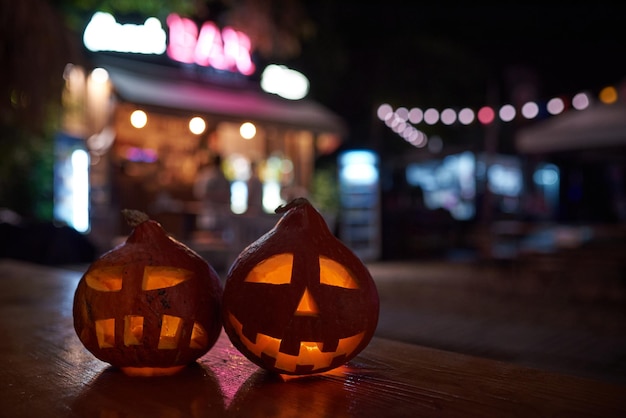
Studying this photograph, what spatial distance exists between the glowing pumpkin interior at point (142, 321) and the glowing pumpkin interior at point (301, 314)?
115 mm

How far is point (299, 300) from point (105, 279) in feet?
1.45

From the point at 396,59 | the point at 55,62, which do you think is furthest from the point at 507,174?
the point at 55,62

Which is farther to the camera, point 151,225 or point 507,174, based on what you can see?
point 507,174

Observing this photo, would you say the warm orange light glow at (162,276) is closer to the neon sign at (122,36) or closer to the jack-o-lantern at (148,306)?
the jack-o-lantern at (148,306)

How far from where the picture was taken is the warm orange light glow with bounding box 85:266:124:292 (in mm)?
1248

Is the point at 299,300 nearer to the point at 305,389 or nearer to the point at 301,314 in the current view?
the point at 301,314

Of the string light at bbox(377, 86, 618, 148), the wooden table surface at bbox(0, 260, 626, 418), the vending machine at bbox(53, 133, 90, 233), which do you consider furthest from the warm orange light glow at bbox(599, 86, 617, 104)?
the wooden table surface at bbox(0, 260, 626, 418)

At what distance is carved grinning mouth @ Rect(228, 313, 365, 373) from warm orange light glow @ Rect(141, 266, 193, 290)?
14cm

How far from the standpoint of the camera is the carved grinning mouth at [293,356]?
1.18m

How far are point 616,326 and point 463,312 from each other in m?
1.50

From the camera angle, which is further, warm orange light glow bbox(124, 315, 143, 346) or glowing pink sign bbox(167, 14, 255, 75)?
glowing pink sign bbox(167, 14, 255, 75)

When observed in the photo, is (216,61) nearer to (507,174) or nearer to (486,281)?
(486,281)

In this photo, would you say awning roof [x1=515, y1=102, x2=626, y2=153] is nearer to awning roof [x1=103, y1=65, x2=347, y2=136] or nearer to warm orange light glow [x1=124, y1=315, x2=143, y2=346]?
awning roof [x1=103, y1=65, x2=347, y2=136]

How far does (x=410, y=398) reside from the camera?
1.08 metres
